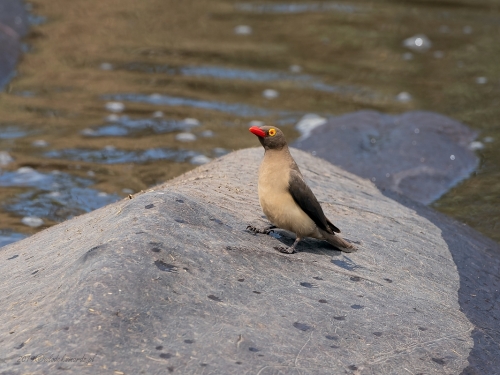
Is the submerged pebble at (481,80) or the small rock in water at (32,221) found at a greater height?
the submerged pebble at (481,80)

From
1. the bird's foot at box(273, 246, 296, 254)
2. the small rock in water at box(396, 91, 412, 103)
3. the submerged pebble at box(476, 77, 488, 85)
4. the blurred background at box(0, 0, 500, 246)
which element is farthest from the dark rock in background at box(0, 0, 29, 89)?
the bird's foot at box(273, 246, 296, 254)

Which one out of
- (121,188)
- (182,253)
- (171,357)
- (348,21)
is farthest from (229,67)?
(171,357)

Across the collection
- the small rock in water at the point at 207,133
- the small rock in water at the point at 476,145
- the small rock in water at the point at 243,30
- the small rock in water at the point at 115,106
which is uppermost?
the small rock in water at the point at 243,30

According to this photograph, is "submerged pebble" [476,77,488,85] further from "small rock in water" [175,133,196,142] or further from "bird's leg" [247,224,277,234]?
"bird's leg" [247,224,277,234]

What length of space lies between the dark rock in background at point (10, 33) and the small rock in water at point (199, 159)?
3.27 m

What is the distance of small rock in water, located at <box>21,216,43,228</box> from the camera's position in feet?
20.9

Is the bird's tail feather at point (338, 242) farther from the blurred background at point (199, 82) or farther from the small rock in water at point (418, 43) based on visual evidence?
the small rock in water at point (418, 43)

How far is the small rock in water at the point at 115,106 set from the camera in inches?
357

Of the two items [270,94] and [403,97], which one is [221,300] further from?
[403,97]

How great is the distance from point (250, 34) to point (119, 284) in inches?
357

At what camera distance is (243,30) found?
11.8 metres

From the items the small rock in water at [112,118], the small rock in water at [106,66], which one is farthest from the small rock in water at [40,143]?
the small rock in water at [106,66]

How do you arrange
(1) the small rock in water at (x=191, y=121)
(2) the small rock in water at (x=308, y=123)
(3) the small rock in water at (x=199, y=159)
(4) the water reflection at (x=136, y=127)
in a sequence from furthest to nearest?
(1) the small rock in water at (x=191, y=121) → (2) the small rock in water at (x=308, y=123) → (4) the water reflection at (x=136, y=127) → (3) the small rock in water at (x=199, y=159)

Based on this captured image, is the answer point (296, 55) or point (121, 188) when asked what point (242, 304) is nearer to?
point (121, 188)
